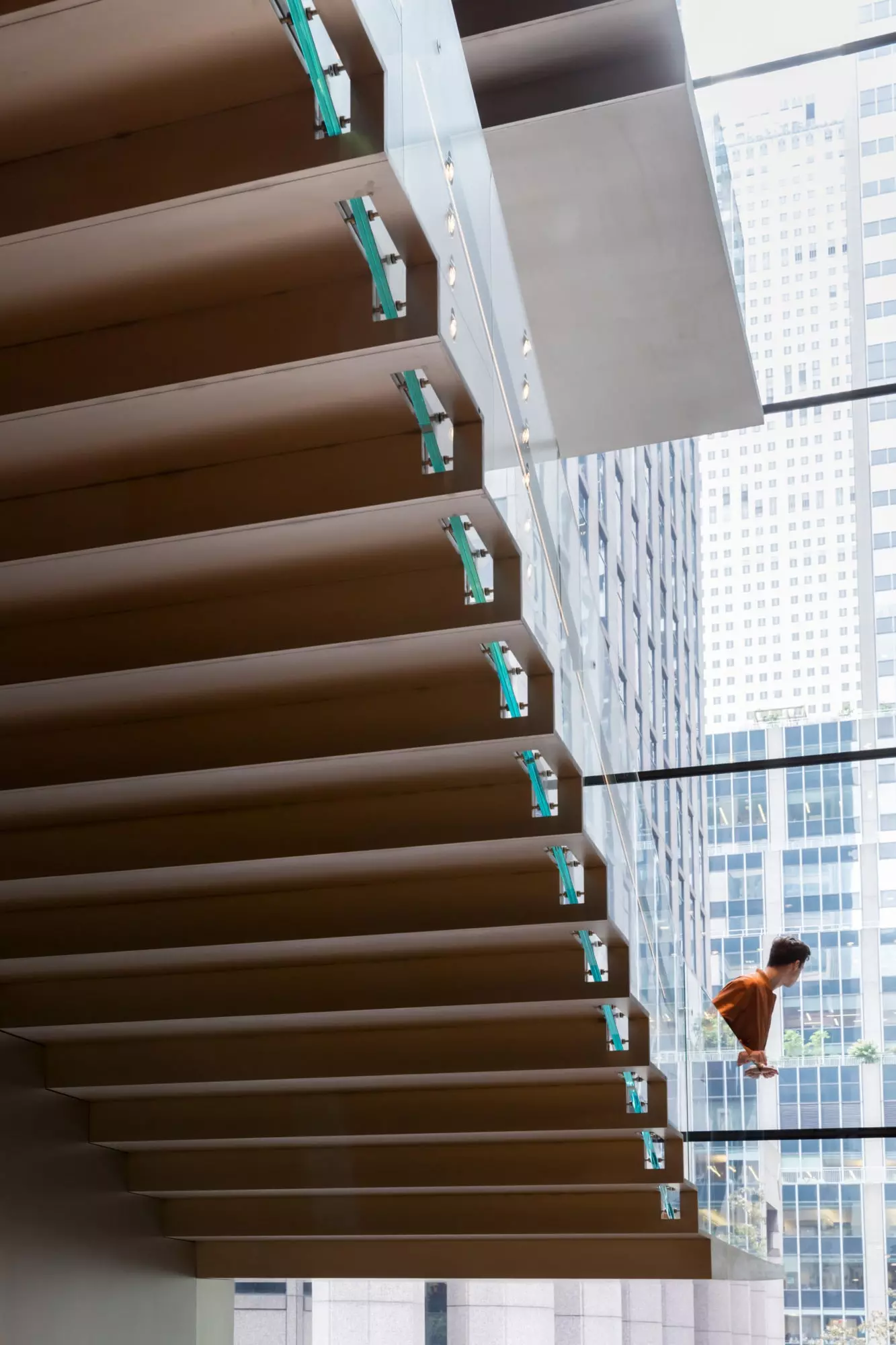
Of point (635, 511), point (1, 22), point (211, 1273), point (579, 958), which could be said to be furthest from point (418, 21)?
point (635, 511)

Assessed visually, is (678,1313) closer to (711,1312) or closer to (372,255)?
(711,1312)

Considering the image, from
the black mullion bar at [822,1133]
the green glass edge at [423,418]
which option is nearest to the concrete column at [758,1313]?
the black mullion bar at [822,1133]

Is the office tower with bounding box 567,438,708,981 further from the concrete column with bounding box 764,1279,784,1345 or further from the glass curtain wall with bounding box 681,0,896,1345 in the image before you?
the concrete column with bounding box 764,1279,784,1345

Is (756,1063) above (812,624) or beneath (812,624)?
beneath

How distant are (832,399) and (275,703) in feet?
26.8

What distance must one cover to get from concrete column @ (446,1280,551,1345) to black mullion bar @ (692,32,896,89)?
52.5 ft

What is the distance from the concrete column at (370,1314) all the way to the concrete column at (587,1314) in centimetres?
217

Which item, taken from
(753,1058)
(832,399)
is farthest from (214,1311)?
(832,399)

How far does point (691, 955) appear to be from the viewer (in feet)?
27.6

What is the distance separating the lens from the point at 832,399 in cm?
1196

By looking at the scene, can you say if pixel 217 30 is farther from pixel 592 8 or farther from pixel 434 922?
pixel 592 8

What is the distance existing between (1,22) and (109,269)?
65 cm

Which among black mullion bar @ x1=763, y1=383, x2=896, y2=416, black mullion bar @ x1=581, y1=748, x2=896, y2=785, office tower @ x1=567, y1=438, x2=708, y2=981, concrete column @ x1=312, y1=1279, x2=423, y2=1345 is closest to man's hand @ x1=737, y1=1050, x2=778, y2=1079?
office tower @ x1=567, y1=438, x2=708, y2=981

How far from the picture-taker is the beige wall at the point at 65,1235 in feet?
23.0
